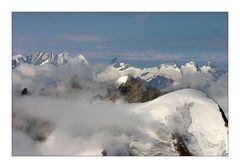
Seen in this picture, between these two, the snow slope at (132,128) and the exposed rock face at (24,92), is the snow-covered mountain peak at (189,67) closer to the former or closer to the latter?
the snow slope at (132,128)

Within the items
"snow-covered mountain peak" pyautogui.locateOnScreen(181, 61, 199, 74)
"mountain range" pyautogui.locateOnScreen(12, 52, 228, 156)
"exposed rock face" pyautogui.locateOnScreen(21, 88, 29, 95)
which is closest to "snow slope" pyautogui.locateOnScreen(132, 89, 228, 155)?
"mountain range" pyautogui.locateOnScreen(12, 52, 228, 156)

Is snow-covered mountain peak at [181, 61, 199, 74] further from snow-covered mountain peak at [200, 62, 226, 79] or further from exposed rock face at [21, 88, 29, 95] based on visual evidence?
exposed rock face at [21, 88, 29, 95]

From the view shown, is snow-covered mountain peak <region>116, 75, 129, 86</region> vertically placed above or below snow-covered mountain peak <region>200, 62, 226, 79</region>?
below

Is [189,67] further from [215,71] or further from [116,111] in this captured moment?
[116,111]

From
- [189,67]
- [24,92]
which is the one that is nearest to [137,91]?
[189,67]

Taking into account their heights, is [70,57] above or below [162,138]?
above

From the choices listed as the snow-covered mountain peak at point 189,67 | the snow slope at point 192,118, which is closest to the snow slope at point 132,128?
the snow slope at point 192,118
